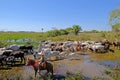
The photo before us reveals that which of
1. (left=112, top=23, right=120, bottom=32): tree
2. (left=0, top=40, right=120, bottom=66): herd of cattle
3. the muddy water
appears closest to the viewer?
the muddy water

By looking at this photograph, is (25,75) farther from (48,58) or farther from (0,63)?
(48,58)

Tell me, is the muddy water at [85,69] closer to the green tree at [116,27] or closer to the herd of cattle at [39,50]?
the herd of cattle at [39,50]

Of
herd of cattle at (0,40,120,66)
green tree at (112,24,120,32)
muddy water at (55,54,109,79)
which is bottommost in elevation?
muddy water at (55,54,109,79)

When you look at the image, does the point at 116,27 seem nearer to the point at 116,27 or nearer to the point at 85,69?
the point at 116,27

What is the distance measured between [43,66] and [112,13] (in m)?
22.8

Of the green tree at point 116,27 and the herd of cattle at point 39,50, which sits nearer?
the herd of cattle at point 39,50

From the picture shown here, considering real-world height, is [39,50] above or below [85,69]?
above

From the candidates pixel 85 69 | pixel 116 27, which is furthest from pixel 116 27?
pixel 85 69

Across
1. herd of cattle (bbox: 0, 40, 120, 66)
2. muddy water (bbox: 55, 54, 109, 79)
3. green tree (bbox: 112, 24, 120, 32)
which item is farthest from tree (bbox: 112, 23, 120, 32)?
muddy water (bbox: 55, 54, 109, 79)

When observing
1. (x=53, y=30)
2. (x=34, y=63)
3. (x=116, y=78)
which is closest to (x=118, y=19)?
(x=34, y=63)

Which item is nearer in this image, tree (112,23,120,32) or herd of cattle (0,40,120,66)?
herd of cattle (0,40,120,66)

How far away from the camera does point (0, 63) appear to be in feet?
73.7

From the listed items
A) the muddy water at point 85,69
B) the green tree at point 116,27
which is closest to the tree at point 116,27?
the green tree at point 116,27

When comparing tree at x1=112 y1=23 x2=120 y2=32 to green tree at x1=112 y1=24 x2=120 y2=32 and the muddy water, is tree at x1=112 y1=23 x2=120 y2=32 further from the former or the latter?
the muddy water
